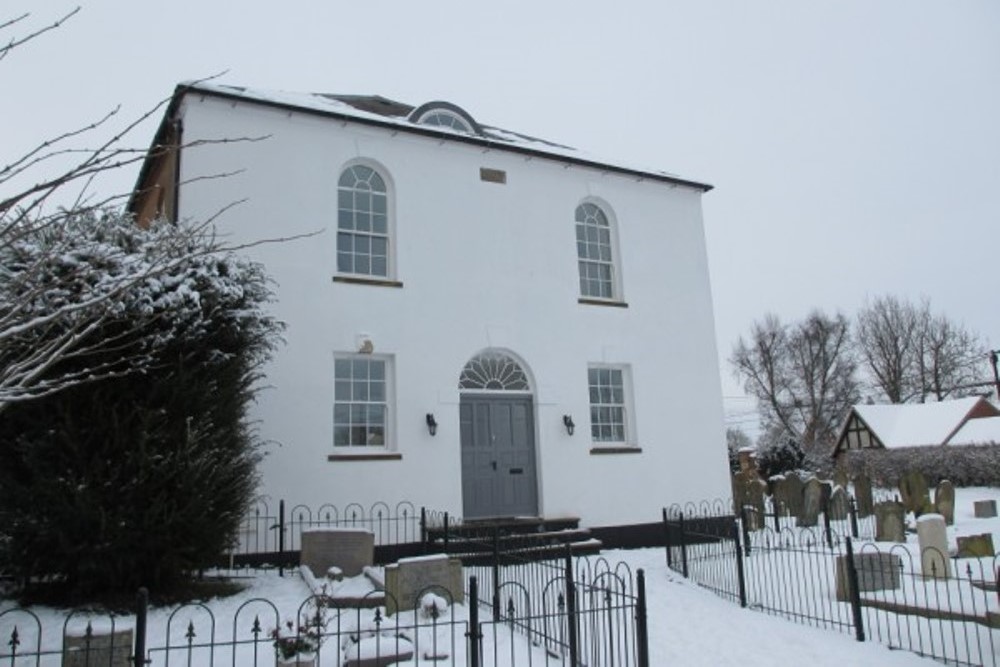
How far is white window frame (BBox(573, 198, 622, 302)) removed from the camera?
53.5ft

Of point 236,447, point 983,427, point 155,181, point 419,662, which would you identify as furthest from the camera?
point 983,427

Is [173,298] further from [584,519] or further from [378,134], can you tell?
[584,519]

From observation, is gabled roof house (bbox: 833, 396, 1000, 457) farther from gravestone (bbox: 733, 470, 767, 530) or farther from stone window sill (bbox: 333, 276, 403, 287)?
stone window sill (bbox: 333, 276, 403, 287)

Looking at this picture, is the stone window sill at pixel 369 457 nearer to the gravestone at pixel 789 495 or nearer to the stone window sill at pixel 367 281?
the stone window sill at pixel 367 281

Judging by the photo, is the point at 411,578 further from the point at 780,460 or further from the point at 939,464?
the point at 939,464

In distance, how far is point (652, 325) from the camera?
16.5m

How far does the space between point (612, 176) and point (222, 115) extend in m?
8.27

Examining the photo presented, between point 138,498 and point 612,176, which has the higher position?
point 612,176

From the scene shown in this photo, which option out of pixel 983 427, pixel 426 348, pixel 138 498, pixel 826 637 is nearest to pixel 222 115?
pixel 426 348

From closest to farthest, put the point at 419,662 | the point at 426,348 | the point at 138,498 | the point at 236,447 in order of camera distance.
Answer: the point at 419,662, the point at 138,498, the point at 236,447, the point at 426,348

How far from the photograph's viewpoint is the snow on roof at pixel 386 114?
43.8ft

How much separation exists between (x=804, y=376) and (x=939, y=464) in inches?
968

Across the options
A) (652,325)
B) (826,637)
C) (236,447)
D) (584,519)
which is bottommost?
(826,637)

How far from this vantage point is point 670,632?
8.80 meters
